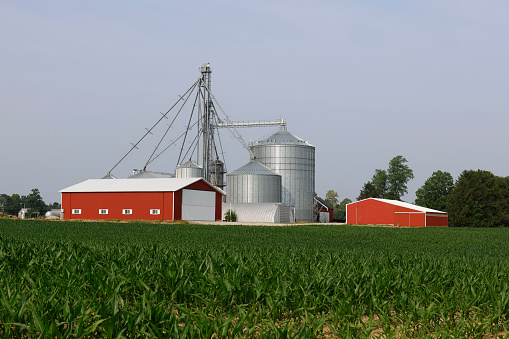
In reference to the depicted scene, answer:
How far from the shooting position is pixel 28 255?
12500 mm

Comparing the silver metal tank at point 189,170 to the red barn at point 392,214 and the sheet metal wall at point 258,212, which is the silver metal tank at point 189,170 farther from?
the red barn at point 392,214

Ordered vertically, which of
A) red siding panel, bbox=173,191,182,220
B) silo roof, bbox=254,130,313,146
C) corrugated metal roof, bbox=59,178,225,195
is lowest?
red siding panel, bbox=173,191,182,220

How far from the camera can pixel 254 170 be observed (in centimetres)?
7750

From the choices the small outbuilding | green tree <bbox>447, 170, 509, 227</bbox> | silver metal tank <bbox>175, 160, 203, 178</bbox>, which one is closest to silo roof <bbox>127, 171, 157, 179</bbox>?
silver metal tank <bbox>175, 160, 203, 178</bbox>

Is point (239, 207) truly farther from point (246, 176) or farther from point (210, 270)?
point (210, 270)

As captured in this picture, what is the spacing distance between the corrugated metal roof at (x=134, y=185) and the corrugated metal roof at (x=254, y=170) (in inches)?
577

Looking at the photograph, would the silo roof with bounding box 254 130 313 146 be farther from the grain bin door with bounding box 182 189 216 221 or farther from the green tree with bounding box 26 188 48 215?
the green tree with bounding box 26 188 48 215

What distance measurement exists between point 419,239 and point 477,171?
163 feet

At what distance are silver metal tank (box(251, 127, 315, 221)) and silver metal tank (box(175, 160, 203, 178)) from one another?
31.2 feet

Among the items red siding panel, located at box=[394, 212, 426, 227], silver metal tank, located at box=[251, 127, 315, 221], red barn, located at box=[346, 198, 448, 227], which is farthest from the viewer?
silver metal tank, located at box=[251, 127, 315, 221]

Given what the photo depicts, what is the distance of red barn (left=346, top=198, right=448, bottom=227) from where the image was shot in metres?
69.2

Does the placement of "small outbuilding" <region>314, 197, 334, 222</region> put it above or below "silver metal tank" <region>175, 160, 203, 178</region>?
below

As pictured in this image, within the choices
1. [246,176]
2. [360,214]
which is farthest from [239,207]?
[360,214]

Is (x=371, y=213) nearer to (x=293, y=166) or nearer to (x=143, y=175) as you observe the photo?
(x=293, y=166)
